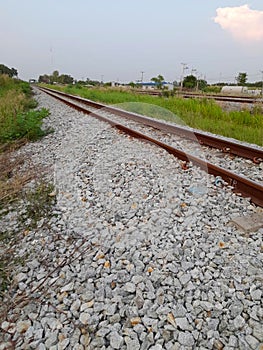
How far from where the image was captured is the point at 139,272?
2.35 meters

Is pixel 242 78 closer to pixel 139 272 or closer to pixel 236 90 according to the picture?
pixel 236 90

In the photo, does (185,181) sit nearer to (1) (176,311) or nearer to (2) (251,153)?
(2) (251,153)

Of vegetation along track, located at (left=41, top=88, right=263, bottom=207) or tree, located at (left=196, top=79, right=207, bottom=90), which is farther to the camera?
tree, located at (left=196, top=79, right=207, bottom=90)

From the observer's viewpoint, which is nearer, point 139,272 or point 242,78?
point 139,272

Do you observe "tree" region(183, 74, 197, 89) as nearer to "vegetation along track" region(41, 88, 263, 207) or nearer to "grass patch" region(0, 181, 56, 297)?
"vegetation along track" region(41, 88, 263, 207)

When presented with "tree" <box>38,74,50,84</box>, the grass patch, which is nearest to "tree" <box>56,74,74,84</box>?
"tree" <box>38,74,50,84</box>

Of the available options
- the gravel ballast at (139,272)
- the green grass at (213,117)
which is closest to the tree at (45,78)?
the green grass at (213,117)

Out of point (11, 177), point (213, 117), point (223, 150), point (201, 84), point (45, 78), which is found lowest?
point (11, 177)

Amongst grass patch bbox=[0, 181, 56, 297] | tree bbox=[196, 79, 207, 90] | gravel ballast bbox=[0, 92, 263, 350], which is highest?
tree bbox=[196, 79, 207, 90]

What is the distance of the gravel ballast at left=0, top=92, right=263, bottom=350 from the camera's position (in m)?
1.88

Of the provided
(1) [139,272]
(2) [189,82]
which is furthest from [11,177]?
(2) [189,82]

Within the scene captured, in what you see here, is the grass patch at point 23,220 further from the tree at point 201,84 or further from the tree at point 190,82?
the tree at point 190,82

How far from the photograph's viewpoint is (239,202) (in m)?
3.38

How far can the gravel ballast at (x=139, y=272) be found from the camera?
1.88m
